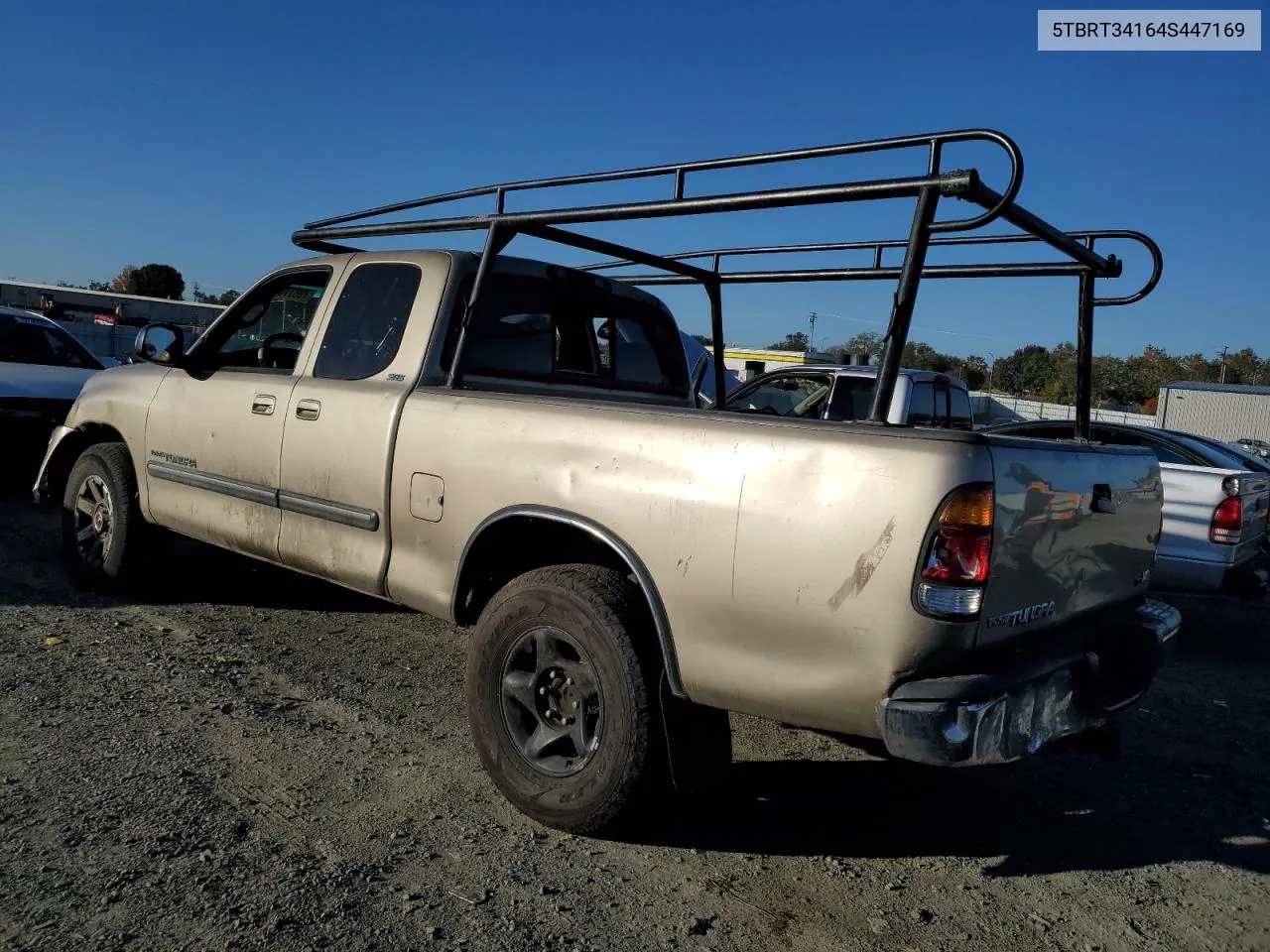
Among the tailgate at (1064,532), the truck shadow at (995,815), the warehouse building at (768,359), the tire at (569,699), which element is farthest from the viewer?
the warehouse building at (768,359)

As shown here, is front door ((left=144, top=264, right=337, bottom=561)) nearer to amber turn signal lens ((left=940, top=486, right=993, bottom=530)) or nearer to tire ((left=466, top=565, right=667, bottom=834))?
tire ((left=466, top=565, right=667, bottom=834))

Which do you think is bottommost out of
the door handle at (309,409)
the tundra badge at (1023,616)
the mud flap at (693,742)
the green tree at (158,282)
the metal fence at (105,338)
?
the mud flap at (693,742)

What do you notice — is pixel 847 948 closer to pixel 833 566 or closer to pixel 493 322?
pixel 833 566

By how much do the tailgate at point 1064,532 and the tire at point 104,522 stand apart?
14.6 feet

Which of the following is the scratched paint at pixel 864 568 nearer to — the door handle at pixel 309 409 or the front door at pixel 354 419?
the front door at pixel 354 419

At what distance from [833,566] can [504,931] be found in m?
1.30

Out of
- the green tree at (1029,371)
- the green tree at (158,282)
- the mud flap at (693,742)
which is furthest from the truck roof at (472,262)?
the green tree at (158,282)

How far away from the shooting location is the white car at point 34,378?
8141 mm

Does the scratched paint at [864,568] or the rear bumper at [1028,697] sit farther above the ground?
the scratched paint at [864,568]

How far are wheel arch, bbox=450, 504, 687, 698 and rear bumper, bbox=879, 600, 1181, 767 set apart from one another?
701mm

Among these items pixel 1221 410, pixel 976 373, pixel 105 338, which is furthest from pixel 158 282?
pixel 1221 410

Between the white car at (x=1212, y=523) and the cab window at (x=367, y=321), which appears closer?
the cab window at (x=367, y=321)

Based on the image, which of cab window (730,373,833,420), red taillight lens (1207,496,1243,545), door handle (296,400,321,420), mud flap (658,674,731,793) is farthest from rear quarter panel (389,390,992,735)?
cab window (730,373,833,420)

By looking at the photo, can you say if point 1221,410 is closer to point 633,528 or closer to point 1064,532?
point 1064,532
